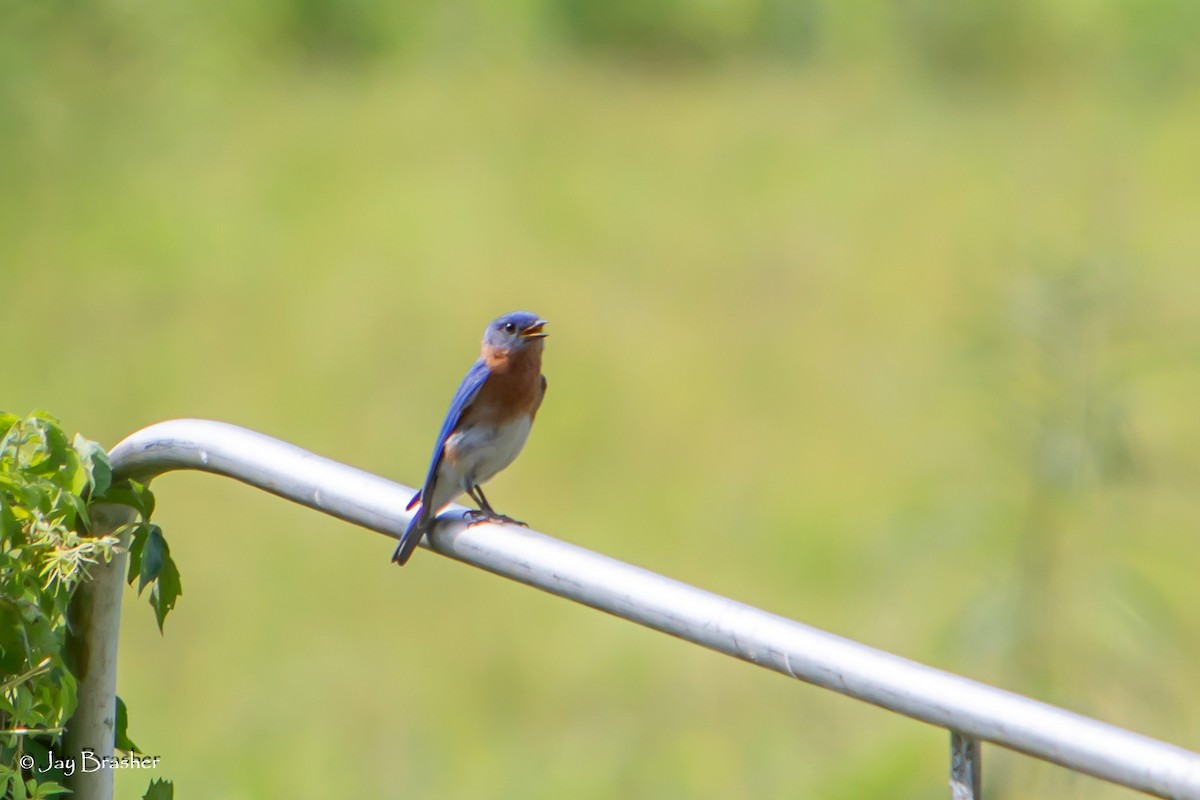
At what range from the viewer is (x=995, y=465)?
4332 millimetres

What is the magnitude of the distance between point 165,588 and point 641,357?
921cm

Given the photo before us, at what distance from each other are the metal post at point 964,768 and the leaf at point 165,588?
2.92 feet

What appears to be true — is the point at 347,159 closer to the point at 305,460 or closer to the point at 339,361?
the point at 339,361

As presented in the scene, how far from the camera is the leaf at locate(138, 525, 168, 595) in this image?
165 cm

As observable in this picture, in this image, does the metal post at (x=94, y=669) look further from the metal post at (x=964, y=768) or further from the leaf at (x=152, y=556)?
the metal post at (x=964, y=768)

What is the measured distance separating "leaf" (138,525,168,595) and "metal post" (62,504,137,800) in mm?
67

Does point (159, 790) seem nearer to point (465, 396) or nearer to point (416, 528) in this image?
point (416, 528)

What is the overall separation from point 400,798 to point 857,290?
599 cm

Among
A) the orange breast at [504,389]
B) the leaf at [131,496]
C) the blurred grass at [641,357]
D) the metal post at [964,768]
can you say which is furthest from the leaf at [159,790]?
the blurred grass at [641,357]

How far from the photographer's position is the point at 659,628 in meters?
1.43

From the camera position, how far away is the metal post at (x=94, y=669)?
1.73 m

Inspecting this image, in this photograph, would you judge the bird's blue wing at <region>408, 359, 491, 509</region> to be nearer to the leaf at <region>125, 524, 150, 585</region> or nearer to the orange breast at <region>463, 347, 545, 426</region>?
the orange breast at <region>463, 347, 545, 426</region>

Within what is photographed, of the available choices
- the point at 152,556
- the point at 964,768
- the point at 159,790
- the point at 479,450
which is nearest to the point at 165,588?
the point at 152,556

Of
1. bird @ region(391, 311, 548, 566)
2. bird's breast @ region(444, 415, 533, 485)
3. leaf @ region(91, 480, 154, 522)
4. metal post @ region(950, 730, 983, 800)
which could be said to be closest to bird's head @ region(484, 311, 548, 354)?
bird @ region(391, 311, 548, 566)
